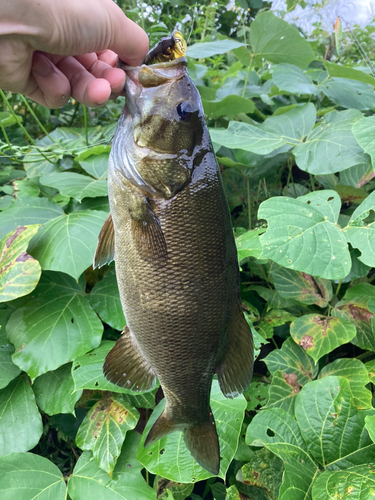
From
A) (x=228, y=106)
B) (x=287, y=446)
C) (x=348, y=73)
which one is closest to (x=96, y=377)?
(x=287, y=446)

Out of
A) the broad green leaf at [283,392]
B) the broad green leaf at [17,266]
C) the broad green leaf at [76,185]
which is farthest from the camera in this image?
the broad green leaf at [76,185]

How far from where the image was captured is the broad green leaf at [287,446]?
2.93 ft

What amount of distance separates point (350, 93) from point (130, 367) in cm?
195

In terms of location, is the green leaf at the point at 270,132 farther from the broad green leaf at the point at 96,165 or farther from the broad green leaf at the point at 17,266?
the broad green leaf at the point at 17,266

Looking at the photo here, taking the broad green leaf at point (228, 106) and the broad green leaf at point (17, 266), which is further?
the broad green leaf at point (228, 106)

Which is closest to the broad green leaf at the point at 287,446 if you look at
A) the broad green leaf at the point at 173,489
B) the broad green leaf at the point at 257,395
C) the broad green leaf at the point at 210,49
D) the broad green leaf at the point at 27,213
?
A: the broad green leaf at the point at 257,395

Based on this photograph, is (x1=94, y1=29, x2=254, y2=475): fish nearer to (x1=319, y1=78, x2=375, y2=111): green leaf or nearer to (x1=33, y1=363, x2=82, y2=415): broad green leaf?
(x1=33, y1=363, x2=82, y2=415): broad green leaf

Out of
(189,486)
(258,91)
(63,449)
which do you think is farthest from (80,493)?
(258,91)

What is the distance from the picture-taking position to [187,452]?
1.03m

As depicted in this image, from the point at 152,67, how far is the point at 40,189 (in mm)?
1257

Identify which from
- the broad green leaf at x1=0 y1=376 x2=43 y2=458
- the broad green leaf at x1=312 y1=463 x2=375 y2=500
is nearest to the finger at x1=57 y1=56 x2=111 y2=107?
the broad green leaf at x1=0 y1=376 x2=43 y2=458

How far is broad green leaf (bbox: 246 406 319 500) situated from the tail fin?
20cm

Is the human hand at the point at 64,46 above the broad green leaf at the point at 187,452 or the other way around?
above

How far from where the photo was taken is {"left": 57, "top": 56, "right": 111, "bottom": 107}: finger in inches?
33.1
